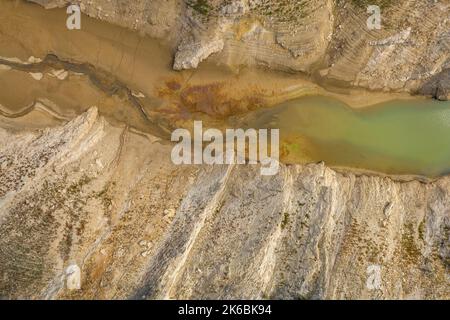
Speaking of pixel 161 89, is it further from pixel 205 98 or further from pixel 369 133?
pixel 369 133

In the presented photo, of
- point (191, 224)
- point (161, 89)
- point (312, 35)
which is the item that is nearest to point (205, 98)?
point (161, 89)

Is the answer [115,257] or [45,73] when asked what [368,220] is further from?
[45,73]

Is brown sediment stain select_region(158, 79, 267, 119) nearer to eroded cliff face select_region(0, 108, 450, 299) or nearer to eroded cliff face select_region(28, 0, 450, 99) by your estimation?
eroded cliff face select_region(28, 0, 450, 99)

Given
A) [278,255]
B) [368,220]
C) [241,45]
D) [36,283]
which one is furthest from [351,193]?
[36,283]

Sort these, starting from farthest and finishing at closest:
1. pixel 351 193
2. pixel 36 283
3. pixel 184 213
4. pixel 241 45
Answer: pixel 241 45, pixel 351 193, pixel 184 213, pixel 36 283

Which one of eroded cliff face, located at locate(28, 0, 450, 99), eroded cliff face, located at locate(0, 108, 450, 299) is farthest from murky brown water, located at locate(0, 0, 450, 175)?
eroded cliff face, located at locate(0, 108, 450, 299)
